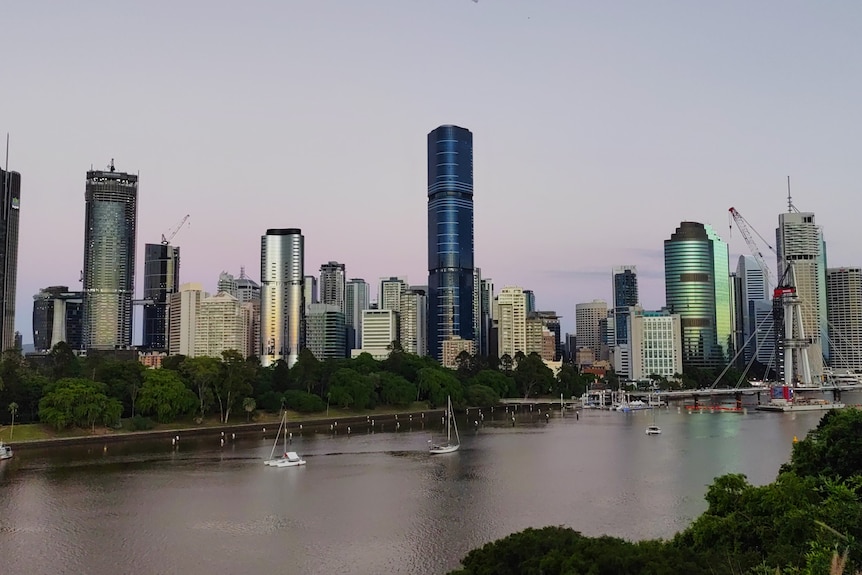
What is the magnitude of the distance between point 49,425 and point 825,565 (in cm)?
6862

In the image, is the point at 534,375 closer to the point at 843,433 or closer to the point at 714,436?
the point at 714,436

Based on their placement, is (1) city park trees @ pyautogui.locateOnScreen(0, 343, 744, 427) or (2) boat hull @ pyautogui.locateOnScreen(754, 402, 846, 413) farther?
(2) boat hull @ pyautogui.locateOnScreen(754, 402, 846, 413)

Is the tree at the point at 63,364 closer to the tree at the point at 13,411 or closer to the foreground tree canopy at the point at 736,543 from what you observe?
the tree at the point at 13,411

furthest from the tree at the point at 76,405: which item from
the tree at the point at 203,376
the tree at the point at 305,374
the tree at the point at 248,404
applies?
the tree at the point at 305,374

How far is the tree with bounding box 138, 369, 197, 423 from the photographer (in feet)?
245

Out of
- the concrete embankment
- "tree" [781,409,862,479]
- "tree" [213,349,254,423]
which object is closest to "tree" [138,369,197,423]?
the concrete embankment

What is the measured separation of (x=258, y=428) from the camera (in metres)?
81.9

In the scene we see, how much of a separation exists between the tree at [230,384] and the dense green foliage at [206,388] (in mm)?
107

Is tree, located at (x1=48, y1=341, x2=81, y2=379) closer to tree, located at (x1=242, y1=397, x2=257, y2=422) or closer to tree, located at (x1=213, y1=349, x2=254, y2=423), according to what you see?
tree, located at (x1=213, y1=349, x2=254, y2=423)

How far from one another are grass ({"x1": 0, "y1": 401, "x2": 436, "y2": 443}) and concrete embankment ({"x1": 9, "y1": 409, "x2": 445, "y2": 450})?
62 centimetres

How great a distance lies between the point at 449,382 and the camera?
110 m

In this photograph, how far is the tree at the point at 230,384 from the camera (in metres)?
81.1

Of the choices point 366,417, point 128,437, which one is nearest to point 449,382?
point 366,417

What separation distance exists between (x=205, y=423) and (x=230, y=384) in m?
4.76
